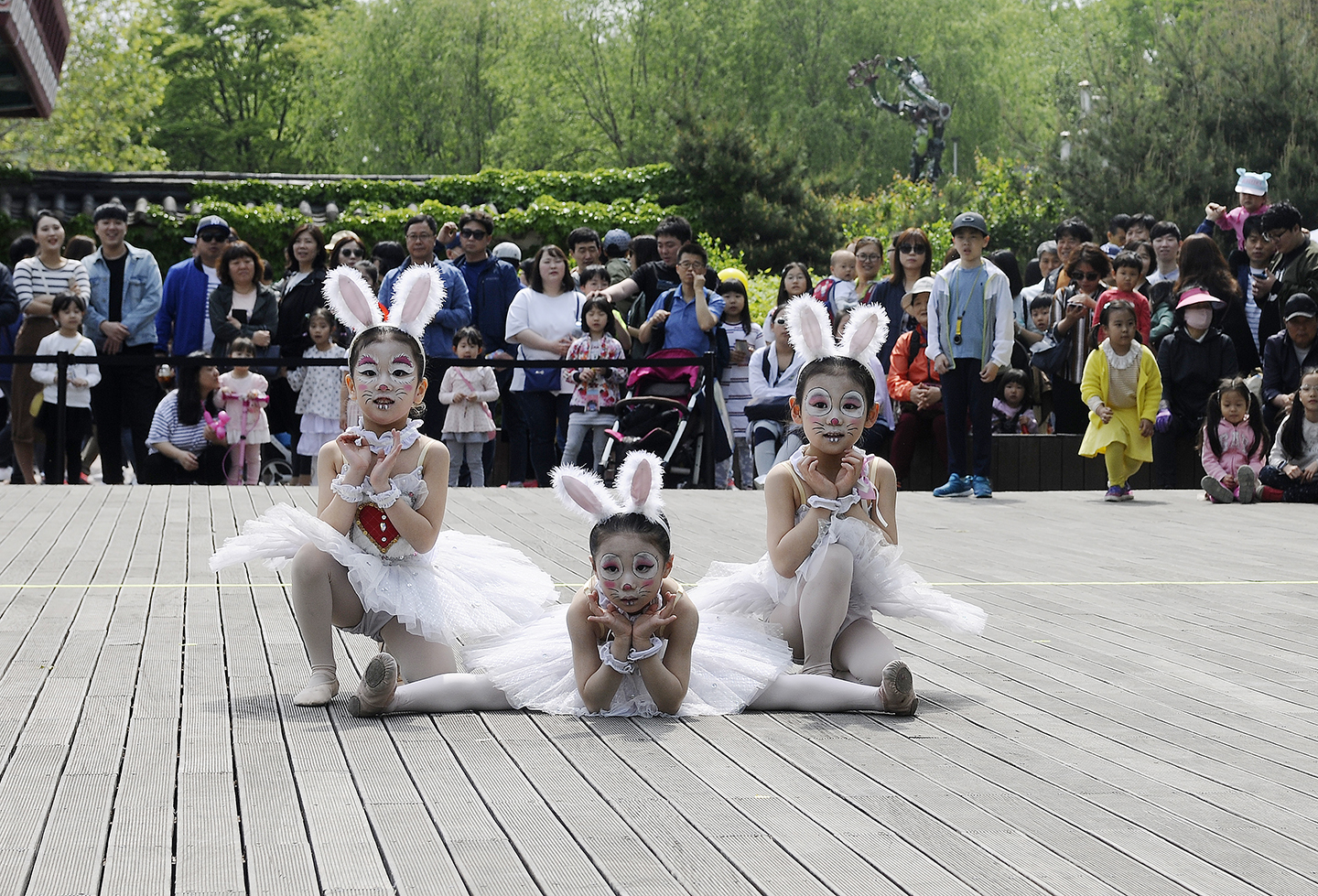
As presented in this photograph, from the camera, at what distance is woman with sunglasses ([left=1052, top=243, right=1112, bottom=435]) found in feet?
40.8

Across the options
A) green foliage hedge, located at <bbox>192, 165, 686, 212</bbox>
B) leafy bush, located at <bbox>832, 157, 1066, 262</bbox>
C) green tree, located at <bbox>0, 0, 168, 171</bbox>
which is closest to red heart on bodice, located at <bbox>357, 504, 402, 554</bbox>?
green foliage hedge, located at <bbox>192, 165, 686, 212</bbox>

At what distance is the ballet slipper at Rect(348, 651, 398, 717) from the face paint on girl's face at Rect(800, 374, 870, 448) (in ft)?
4.72

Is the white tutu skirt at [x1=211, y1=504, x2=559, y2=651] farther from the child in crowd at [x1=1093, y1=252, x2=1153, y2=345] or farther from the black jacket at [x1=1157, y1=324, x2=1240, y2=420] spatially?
the black jacket at [x1=1157, y1=324, x2=1240, y2=420]

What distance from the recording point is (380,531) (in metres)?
4.60

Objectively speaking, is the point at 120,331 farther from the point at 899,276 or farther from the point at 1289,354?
the point at 1289,354

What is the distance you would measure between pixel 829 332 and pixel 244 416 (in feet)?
24.3

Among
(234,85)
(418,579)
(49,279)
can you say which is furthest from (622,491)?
(234,85)

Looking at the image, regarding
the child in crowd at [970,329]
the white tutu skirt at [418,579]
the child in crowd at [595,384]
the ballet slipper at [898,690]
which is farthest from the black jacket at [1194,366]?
the white tutu skirt at [418,579]

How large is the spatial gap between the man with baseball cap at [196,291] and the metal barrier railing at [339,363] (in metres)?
0.26

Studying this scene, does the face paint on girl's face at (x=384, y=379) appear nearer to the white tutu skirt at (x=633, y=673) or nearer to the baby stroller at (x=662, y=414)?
the white tutu skirt at (x=633, y=673)

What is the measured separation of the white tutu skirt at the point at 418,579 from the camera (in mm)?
4484

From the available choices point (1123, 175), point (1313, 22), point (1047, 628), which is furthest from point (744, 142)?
point (1047, 628)

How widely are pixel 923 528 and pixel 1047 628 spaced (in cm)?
326

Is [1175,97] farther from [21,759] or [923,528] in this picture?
[21,759]
